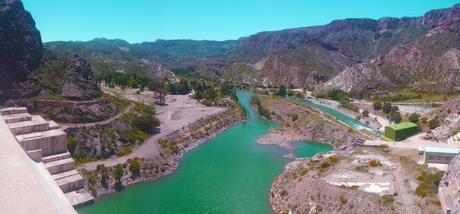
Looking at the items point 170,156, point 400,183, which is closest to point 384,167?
point 400,183

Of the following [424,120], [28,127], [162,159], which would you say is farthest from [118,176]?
[424,120]

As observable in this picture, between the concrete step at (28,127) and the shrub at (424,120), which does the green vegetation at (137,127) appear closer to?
the shrub at (424,120)

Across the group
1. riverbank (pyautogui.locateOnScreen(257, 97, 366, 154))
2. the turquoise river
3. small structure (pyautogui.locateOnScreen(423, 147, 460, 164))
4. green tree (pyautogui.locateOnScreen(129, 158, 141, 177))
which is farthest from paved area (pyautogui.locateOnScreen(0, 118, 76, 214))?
riverbank (pyautogui.locateOnScreen(257, 97, 366, 154))

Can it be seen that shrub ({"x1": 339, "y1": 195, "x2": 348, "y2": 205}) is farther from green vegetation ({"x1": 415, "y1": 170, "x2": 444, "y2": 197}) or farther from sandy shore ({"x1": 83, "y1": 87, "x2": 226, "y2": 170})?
sandy shore ({"x1": 83, "y1": 87, "x2": 226, "y2": 170})

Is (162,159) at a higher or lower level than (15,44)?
lower

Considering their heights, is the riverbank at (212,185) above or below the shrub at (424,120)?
below

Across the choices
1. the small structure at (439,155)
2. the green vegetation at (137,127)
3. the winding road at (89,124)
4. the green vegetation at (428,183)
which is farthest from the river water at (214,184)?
the small structure at (439,155)

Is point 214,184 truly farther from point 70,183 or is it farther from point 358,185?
point 70,183
